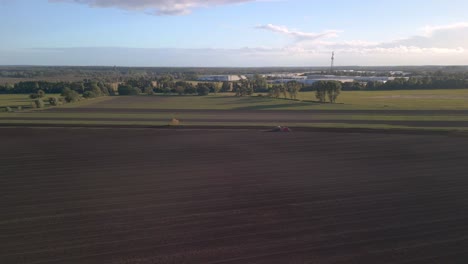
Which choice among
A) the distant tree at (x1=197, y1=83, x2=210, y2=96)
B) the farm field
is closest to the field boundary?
the farm field

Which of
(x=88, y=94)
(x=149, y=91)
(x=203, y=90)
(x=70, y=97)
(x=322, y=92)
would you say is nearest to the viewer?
(x=322, y=92)

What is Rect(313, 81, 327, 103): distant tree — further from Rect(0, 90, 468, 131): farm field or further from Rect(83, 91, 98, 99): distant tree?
Rect(83, 91, 98, 99): distant tree

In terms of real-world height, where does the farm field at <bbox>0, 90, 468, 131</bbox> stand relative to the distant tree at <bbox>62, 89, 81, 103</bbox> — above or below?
below

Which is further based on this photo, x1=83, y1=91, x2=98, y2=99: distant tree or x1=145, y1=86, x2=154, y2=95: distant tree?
x1=145, y1=86, x2=154, y2=95: distant tree

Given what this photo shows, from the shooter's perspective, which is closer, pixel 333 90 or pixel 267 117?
pixel 267 117

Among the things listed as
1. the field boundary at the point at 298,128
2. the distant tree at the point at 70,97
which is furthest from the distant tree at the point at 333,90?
the distant tree at the point at 70,97

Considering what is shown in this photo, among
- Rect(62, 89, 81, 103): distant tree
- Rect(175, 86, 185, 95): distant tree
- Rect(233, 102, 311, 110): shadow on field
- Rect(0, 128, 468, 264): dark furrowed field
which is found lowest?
Rect(0, 128, 468, 264): dark furrowed field

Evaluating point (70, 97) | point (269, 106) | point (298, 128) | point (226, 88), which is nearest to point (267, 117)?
point (298, 128)

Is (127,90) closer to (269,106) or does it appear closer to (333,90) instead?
(269,106)

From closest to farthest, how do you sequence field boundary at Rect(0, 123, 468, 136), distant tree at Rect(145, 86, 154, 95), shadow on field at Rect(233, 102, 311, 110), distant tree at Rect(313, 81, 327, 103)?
1. field boundary at Rect(0, 123, 468, 136)
2. shadow on field at Rect(233, 102, 311, 110)
3. distant tree at Rect(313, 81, 327, 103)
4. distant tree at Rect(145, 86, 154, 95)
